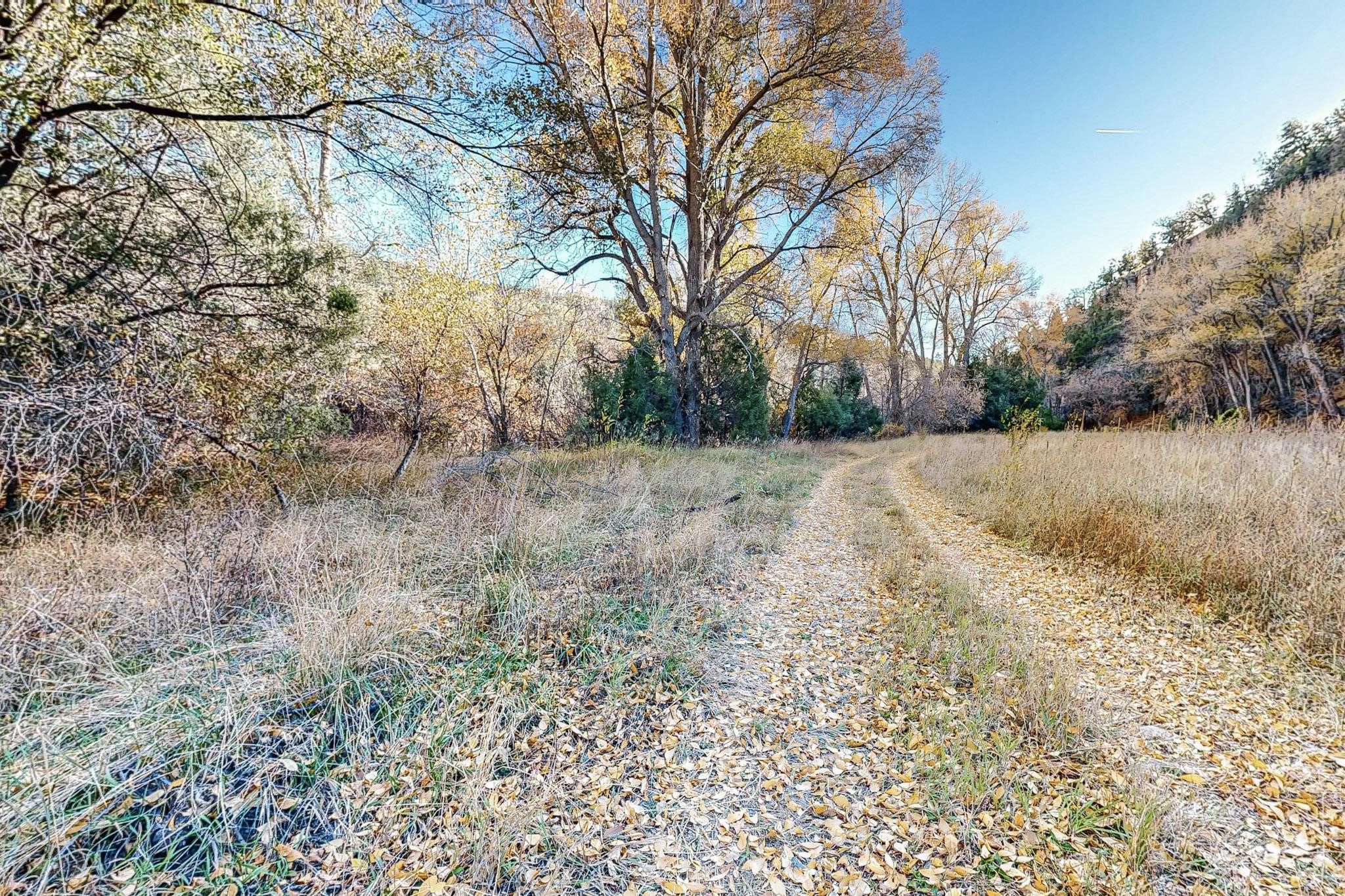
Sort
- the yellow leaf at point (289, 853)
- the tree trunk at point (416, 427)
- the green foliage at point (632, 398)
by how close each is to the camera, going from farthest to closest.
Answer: the green foliage at point (632, 398)
the tree trunk at point (416, 427)
the yellow leaf at point (289, 853)

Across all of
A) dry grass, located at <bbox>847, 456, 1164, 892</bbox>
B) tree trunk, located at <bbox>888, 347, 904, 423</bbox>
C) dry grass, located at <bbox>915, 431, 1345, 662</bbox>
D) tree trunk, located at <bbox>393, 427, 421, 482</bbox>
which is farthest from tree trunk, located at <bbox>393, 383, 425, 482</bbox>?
tree trunk, located at <bbox>888, 347, 904, 423</bbox>

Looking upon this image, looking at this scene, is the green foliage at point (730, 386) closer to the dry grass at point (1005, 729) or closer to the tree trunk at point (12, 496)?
the dry grass at point (1005, 729)

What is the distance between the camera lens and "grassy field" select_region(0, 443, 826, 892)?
1.88 metres

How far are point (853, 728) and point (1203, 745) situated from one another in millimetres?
2010

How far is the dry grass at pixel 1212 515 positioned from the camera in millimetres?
3730

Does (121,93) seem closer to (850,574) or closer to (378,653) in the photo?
(378,653)

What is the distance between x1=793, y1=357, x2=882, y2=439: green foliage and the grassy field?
21.1m

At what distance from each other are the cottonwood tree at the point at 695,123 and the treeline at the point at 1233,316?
35.3 ft

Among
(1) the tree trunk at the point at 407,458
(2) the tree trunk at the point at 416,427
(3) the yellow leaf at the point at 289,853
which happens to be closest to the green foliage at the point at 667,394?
(2) the tree trunk at the point at 416,427

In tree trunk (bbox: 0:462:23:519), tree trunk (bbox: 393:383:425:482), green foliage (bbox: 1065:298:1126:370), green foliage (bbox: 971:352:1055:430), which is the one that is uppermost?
green foliage (bbox: 1065:298:1126:370)

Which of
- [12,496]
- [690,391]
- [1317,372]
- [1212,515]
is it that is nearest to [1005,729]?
[1212,515]

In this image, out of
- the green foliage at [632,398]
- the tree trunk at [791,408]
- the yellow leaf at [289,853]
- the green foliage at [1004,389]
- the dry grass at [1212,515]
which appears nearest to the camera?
the yellow leaf at [289,853]

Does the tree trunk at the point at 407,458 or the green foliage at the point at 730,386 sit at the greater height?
the green foliage at the point at 730,386

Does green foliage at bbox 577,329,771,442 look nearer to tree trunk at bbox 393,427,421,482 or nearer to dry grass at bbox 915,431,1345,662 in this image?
tree trunk at bbox 393,427,421,482
